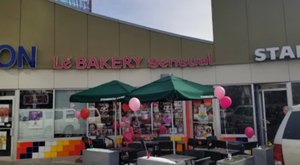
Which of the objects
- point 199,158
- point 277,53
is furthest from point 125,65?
point 199,158

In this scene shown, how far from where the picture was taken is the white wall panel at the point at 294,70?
402 inches

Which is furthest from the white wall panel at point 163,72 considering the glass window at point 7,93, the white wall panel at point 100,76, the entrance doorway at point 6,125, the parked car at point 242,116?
the entrance doorway at point 6,125

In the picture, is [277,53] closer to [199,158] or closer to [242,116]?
[242,116]

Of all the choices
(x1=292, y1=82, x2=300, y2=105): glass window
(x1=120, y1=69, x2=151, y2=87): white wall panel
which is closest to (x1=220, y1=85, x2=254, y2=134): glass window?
(x1=292, y1=82, x2=300, y2=105): glass window

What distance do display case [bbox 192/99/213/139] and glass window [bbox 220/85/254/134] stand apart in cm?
43

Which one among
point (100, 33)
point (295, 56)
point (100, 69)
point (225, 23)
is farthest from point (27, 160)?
point (295, 56)

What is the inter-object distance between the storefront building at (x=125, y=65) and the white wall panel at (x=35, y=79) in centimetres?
3

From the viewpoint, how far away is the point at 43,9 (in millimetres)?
11438

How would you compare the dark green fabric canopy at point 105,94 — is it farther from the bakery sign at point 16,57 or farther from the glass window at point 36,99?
the bakery sign at point 16,57

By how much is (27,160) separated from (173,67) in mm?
5992

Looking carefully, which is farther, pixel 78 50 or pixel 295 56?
pixel 78 50

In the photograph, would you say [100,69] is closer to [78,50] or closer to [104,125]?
[78,50]

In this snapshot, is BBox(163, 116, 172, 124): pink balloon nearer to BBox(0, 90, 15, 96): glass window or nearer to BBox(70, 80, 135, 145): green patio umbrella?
BBox(70, 80, 135, 145): green patio umbrella

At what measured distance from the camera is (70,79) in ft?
36.8
